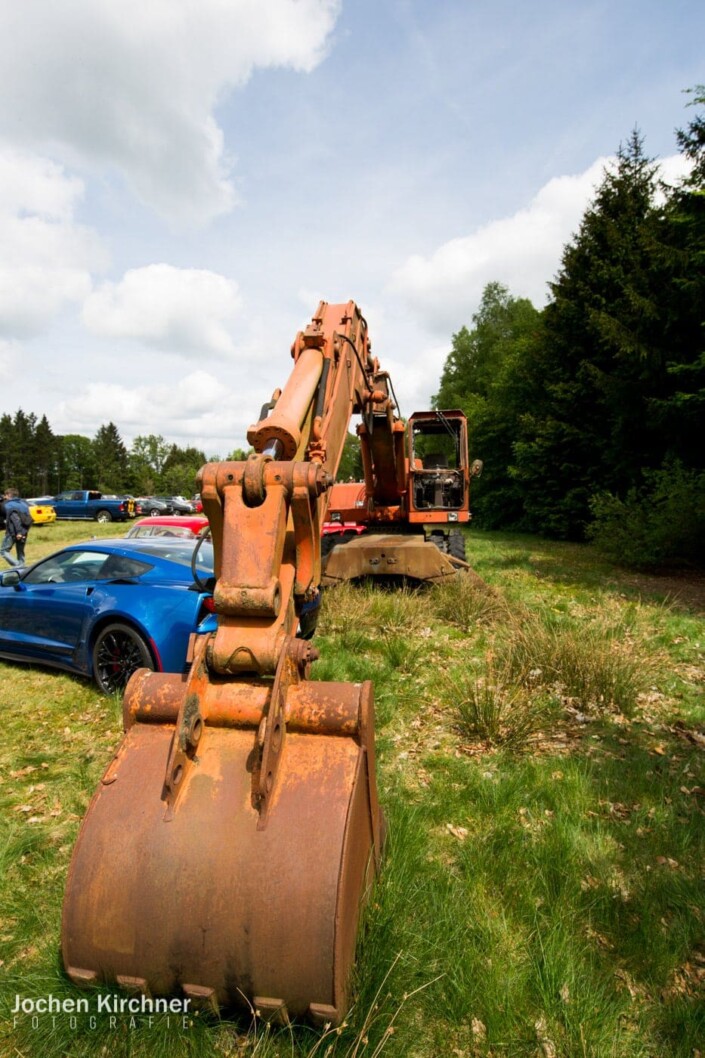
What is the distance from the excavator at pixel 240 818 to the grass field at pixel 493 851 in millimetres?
181

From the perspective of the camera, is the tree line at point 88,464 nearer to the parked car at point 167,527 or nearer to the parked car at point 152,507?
the parked car at point 152,507

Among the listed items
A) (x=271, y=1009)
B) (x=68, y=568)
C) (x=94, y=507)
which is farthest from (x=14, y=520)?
(x=94, y=507)

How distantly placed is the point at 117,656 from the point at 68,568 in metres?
1.39

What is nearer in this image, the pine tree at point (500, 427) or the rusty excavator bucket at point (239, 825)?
the rusty excavator bucket at point (239, 825)

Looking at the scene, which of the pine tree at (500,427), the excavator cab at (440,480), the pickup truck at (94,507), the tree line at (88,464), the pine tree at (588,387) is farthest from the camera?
the tree line at (88,464)

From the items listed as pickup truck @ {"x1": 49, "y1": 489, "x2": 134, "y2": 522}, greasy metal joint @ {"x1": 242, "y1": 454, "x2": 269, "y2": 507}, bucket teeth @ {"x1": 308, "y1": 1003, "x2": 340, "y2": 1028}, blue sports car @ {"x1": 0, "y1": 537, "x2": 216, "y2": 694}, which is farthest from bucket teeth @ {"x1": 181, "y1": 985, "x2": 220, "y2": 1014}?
pickup truck @ {"x1": 49, "y1": 489, "x2": 134, "y2": 522}

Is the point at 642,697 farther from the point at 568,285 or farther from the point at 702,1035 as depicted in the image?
the point at 568,285

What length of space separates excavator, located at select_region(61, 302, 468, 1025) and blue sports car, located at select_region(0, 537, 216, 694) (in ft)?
6.18

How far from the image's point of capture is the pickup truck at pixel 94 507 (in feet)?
117

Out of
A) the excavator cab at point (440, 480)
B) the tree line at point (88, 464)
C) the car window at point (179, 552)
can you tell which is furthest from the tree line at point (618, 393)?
the tree line at point (88, 464)

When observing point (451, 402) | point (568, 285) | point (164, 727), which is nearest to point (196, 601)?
point (164, 727)

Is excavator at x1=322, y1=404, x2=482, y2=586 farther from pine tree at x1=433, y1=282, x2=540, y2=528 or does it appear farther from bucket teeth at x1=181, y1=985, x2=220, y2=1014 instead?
pine tree at x1=433, y1=282, x2=540, y2=528

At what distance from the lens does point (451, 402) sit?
40844 mm

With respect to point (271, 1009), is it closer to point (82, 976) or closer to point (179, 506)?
point (82, 976)
